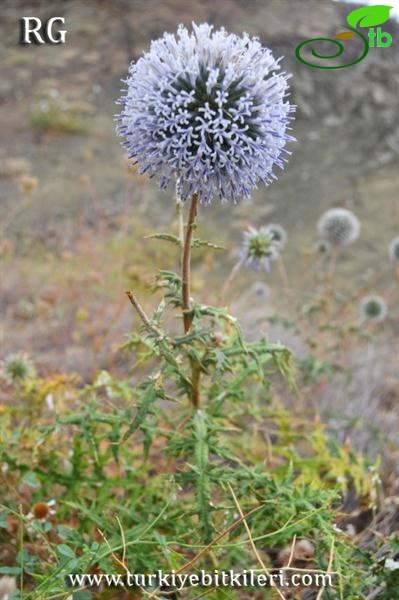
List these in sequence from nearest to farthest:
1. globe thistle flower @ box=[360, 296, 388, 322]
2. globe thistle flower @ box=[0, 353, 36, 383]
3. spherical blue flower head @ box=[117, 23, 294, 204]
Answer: spherical blue flower head @ box=[117, 23, 294, 204]
globe thistle flower @ box=[0, 353, 36, 383]
globe thistle flower @ box=[360, 296, 388, 322]

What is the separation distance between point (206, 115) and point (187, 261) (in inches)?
16.7

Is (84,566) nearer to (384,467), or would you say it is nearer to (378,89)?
(384,467)

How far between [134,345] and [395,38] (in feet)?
40.0

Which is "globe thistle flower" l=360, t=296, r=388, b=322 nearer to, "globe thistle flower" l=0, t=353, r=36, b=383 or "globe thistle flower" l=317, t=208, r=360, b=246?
"globe thistle flower" l=317, t=208, r=360, b=246

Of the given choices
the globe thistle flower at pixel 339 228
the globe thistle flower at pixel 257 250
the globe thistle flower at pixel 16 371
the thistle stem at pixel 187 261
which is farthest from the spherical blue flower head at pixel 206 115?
the globe thistle flower at pixel 339 228

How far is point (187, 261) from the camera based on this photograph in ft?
6.41

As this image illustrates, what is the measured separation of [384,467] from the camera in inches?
126

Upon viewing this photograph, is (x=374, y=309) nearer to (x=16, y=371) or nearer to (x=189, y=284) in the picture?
(x=16, y=371)

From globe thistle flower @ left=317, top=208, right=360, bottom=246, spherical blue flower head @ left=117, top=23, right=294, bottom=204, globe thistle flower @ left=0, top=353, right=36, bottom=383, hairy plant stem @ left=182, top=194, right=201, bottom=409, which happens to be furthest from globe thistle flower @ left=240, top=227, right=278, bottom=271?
globe thistle flower @ left=317, top=208, right=360, bottom=246

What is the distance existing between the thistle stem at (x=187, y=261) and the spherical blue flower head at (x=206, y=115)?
41 mm

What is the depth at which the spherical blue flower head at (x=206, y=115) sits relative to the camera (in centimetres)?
180

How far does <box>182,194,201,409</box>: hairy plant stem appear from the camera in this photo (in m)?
1.87

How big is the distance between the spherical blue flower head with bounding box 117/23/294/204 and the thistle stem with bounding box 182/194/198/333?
4 centimetres

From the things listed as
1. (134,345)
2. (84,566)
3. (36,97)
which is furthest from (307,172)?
(84,566)
